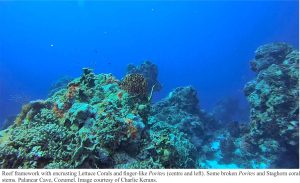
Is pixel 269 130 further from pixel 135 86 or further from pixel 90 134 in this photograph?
pixel 90 134

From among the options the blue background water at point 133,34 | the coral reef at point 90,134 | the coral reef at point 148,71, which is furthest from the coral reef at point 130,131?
the blue background water at point 133,34

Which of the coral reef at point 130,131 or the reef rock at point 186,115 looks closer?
the coral reef at point 130,131

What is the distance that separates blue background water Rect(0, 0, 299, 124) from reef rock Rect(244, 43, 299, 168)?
8448 centimetres

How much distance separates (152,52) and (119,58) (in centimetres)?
1694

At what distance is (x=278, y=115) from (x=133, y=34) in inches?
5648

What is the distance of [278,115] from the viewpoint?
11.0 m

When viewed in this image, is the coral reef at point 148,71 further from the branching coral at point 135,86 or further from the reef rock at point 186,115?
the branching coral at point 135,86

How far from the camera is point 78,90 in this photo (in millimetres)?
8438

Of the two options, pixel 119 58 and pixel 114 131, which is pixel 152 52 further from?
pixel 114 131

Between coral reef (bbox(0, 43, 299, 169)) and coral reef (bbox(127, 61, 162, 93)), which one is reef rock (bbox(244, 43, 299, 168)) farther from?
coral reef (bbox(127, 61, 162, 93))

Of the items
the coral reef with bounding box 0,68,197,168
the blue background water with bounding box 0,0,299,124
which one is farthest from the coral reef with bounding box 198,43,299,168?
the blue background water with bounding box 0,0,299,124

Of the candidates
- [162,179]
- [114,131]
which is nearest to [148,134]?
[114,131]

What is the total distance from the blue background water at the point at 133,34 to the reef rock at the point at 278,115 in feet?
277

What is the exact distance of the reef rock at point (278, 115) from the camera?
10.8 meters
